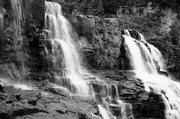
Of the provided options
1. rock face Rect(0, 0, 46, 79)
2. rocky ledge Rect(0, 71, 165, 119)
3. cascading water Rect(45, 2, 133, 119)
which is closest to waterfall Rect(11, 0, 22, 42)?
rock face Rect(0, 0, 46, 79)

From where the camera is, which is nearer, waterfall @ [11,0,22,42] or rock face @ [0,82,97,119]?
rock face @ [0,82,97,119]

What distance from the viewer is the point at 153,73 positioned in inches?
1200

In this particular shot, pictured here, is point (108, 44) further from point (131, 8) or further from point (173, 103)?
point (131, 8)

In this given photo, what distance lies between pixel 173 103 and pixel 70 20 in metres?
13.5

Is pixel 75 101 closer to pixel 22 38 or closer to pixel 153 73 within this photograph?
pixel 22 38

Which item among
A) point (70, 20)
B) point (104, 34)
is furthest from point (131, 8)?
point (70, 20)

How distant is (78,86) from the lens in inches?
879

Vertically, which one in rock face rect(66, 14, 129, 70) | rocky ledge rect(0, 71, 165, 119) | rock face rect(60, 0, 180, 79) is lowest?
rocky ledge rect(0, 71, 165, 119)

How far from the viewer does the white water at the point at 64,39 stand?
25.0 m

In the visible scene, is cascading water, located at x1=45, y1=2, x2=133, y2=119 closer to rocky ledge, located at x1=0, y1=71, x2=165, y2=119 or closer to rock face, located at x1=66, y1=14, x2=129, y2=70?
rocky ledge, located at x1=0, y1=71, x2=165, y2=119

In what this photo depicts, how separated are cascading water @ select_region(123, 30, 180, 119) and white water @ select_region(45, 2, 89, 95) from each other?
20.5 feet

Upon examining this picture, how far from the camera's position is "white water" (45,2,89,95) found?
2505 centimetres

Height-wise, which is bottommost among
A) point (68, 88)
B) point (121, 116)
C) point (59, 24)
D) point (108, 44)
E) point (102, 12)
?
point (121, 116)

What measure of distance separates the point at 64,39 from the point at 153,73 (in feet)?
33.5
